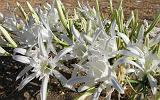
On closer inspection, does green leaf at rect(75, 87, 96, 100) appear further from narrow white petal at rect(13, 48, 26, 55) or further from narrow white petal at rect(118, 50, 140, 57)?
narrow white petal at rect(13, 48, 26, 55)

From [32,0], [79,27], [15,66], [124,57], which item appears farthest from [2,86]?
[32,0]

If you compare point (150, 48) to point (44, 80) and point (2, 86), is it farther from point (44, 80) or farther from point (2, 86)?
point (2, 86)

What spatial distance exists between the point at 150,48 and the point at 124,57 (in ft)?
0.77

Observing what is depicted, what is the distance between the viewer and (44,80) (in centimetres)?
220

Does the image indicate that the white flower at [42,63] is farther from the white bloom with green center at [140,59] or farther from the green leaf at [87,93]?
the white bloom with green center at [140,59]

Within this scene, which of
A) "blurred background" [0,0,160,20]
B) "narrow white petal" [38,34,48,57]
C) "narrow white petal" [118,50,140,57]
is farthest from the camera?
"blurred background" [0,0,160,20]

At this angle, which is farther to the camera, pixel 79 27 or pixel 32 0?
pixel 32 0

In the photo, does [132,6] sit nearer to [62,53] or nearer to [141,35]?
[141,35]

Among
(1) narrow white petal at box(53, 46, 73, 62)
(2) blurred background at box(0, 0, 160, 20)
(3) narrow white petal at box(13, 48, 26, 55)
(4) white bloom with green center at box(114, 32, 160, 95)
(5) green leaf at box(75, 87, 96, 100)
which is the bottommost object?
(2) blurred background at box(0, 0, 160, 20)

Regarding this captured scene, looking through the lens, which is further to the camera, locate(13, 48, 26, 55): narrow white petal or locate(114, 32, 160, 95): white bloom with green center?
locate(13, 48, 26, 55): narrow white petal

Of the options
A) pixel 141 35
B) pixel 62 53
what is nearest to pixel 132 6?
pixel 141 35

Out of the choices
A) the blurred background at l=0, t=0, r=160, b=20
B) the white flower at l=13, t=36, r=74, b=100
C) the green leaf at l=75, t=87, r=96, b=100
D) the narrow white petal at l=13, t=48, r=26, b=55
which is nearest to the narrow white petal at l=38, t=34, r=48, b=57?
the white flower at l=13, t=36, r=74, b=100

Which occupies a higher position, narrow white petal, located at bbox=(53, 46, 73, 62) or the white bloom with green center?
narrow white petal, located at bbox=(53, 46, 73, 62)

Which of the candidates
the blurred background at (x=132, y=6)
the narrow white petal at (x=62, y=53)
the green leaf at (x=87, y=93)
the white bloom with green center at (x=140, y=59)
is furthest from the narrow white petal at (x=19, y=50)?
the blurred background at (x=132, y=6)
